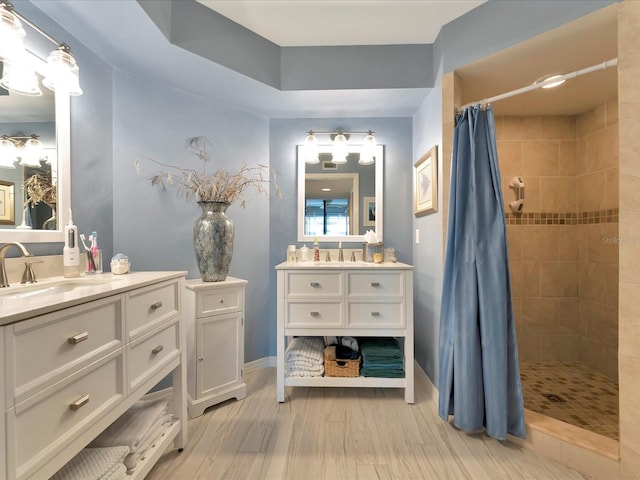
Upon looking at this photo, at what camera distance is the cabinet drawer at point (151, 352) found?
1187mm

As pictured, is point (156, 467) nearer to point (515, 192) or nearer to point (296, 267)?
point (296, 267)

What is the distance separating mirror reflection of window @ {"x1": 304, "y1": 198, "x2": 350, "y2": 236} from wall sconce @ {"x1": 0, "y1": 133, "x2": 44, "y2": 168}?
1.72 metres

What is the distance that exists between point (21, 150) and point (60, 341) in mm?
1084

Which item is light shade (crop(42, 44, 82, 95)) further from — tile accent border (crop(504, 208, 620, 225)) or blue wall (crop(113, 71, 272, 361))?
tile accent border (crop(504, 208, 620, 225))

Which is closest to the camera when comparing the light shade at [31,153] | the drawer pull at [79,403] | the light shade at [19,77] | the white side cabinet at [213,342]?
the drawer pull at [79,403]

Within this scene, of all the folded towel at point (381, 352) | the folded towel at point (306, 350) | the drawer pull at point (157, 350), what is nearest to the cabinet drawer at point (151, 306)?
the drawer pull at point (157, 350)

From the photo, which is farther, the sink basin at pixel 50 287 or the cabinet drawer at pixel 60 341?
the sink basin at pixel 50 287

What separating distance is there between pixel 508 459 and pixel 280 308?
148cm

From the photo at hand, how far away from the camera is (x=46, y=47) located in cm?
151

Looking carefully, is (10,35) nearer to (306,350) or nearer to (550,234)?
(306,350)

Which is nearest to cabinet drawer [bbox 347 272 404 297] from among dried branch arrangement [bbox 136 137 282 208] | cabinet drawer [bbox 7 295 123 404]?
dried branch arrangement [bbox 136 137 282 208]

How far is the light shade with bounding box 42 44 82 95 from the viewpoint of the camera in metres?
1.37

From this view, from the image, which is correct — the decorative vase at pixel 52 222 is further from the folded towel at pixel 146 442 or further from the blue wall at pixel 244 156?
the folded towel at pixel 146 442

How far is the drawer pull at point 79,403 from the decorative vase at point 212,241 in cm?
111
